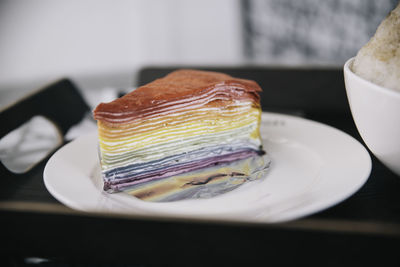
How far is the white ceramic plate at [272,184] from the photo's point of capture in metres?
0.56

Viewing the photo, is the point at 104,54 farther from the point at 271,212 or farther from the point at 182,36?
the point at 271,212

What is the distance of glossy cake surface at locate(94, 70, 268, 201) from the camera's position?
2.28 feet

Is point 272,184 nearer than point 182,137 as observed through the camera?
Yes

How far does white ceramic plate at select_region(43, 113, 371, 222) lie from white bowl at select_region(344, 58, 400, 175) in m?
0.04

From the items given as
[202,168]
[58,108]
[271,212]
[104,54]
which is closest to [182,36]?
[104,54]

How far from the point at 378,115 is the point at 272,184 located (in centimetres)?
21

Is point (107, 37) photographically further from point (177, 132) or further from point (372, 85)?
point (372, 85)

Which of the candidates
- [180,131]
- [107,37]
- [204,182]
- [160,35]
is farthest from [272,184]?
[107,37]

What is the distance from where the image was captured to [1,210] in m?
0.47

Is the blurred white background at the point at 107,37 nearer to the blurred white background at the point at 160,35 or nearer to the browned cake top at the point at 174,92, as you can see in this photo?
the blurred white background at the point at 160,35

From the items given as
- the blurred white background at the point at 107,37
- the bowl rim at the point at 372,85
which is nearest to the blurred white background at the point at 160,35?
the blurred white background at the point at 107,37

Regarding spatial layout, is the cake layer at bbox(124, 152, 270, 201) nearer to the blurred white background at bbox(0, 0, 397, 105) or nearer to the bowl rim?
the bowl rim

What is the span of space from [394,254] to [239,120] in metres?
0.47

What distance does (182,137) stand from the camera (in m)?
0.78
